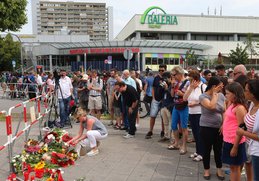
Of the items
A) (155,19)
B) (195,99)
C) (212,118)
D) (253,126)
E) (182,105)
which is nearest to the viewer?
(253,126)

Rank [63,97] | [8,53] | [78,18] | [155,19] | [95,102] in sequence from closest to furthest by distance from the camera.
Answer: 1. [63,97]
2. [95,102]
3. [155,19]
4. [8,53]
5. [78,18]

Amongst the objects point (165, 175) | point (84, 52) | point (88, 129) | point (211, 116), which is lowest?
point (165, 175)

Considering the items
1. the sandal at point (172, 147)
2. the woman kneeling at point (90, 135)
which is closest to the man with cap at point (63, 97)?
the woman kneeling at point (90, 135)

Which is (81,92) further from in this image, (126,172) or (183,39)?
(183,39)

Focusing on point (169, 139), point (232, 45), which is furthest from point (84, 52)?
point (169, 139)

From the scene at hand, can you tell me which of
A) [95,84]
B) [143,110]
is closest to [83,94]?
[95,84]

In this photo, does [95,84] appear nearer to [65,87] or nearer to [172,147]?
[65,87]

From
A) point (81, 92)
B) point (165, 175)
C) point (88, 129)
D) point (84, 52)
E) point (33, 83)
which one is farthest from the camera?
point (84, 52)

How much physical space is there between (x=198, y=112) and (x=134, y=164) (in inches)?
64.3

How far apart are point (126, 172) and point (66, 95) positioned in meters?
4.64

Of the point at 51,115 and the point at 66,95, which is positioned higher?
the point at 66,95

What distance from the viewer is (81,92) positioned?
33.2 ft

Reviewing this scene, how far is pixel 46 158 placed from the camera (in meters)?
5.29

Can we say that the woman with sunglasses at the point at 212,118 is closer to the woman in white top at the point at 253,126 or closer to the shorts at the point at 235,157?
the shorts at the point at 235,157
